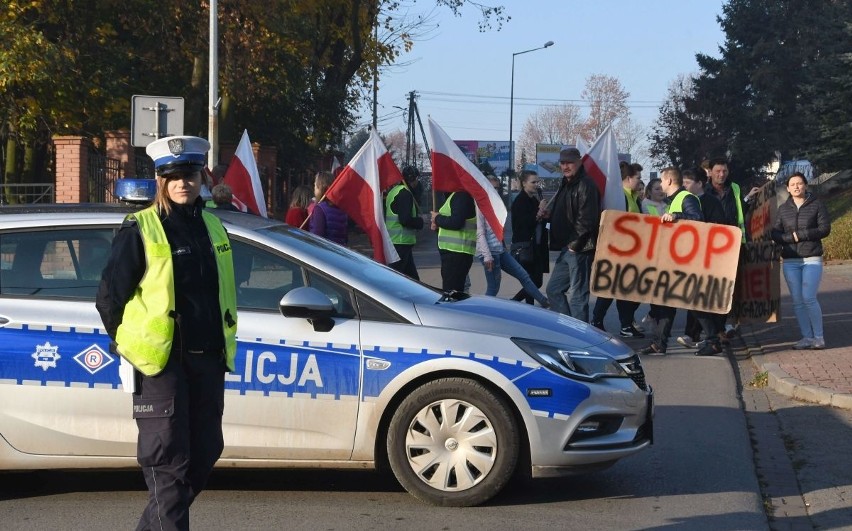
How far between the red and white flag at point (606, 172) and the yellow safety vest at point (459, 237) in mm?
1291

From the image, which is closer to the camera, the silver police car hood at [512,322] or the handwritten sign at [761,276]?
the silver police car hood at [512,322]

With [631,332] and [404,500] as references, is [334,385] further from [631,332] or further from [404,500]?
[631,332]

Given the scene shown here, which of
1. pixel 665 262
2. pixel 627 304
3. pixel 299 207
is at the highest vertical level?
pixel 299 207

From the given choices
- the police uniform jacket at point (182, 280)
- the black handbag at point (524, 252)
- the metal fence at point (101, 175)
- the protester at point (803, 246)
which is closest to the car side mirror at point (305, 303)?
the police uniform jacket at point (182, 280)

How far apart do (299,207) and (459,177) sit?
1.74m

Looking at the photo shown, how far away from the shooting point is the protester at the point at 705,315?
442 inches

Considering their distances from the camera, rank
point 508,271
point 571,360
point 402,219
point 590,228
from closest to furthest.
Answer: point 571,360 → point 590,228 → point 402,219 → point 508,271

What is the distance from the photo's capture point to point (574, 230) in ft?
36.9

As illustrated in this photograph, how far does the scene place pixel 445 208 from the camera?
11766 mm

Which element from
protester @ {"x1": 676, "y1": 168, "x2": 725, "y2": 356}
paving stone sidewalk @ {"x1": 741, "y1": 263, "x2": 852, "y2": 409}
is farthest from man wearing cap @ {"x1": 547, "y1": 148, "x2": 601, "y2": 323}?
paving stone sidewalk @ {"x1": 741, "y1": 263, "x2": 852, "y2": 409}

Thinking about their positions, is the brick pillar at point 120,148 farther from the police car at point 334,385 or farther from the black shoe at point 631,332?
the police car at point 334,385

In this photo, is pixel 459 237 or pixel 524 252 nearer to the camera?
pixel 459 237

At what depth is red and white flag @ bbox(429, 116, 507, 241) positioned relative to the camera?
36.7ft

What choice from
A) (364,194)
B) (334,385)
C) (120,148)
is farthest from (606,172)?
(120,148)
